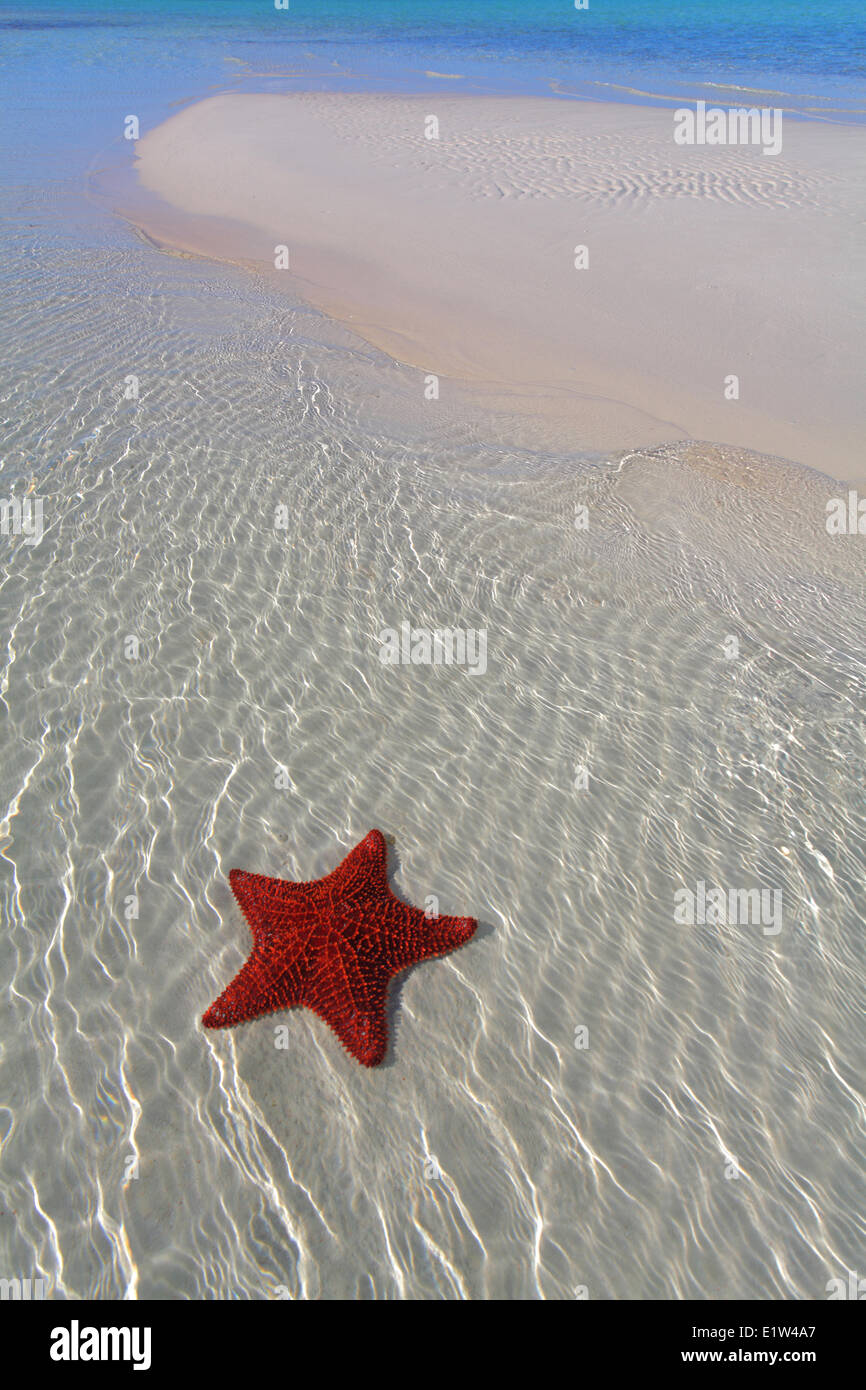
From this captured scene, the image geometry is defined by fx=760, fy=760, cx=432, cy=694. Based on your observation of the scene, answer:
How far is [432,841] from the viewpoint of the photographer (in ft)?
19.4

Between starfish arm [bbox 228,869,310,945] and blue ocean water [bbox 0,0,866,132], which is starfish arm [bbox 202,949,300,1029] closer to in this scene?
starfish arm [bbox 228,869,310,945]

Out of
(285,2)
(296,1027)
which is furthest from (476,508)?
(285,2)

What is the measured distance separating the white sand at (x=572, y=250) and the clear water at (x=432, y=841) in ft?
6.11

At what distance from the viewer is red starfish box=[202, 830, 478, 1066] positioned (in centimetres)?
450

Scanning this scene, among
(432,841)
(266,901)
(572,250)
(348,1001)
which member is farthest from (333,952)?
(572,250)

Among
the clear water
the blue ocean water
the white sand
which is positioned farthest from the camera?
the blue ocean water

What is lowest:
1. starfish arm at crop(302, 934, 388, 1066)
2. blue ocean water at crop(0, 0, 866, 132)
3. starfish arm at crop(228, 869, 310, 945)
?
starfish arm at crop(302, 934, 388, 1066)

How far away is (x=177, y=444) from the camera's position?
9688 mm

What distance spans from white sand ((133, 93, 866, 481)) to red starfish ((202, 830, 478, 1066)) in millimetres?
7826

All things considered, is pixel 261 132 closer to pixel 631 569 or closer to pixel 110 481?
pixel 110 481

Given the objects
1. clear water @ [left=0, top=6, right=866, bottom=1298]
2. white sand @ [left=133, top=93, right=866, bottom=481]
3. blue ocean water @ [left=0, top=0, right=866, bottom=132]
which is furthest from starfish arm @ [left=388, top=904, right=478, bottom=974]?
blue ocean water @ [left=0, top=0, right=866, bottom=132]

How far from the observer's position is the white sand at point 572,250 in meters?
11.6

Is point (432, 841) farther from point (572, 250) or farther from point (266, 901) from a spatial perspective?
point (572, 250)

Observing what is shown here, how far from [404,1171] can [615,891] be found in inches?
94.0
